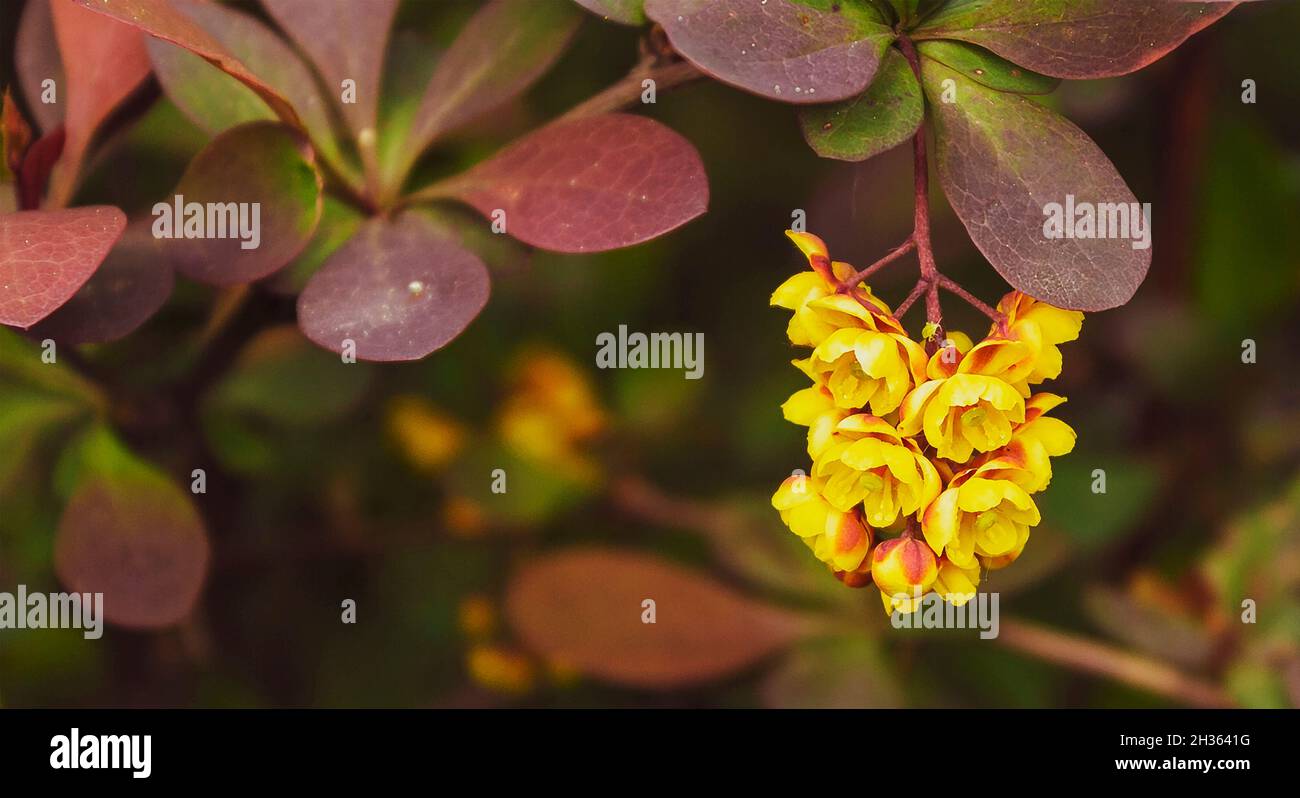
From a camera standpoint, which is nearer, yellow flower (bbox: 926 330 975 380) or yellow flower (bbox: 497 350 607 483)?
yellow flower (bbox: 926 330 975 380)

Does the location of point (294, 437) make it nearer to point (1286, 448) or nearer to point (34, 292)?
point (34, 292)

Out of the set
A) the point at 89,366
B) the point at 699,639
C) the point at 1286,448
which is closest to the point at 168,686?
the point at 89,366

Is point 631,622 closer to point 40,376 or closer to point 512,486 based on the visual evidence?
point 512,486

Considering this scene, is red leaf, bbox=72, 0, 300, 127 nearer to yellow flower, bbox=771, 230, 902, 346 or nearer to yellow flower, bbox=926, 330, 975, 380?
yellow flower, bbox=771, 230, 902, 346

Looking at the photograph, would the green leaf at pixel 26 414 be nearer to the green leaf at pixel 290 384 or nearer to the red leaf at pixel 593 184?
the green leaf at pixel 290 384

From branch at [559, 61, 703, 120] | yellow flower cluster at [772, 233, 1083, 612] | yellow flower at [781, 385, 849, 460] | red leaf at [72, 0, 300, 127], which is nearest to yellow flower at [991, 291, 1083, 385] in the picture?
yellow flower cluster at [772, 233, 1083, 612]

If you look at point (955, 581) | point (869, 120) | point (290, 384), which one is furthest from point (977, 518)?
point (290, 384)
